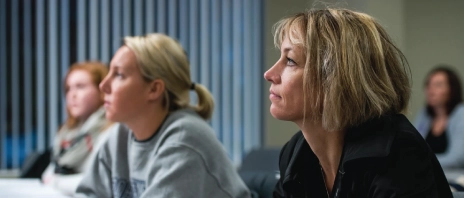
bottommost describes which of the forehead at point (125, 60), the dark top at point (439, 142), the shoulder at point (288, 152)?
the dark top at point (439, 142)

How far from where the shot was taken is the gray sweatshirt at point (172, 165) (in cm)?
209

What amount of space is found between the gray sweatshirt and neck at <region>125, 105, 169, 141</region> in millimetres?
26

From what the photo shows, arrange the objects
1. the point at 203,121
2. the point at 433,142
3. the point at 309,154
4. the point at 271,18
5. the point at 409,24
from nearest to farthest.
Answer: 1. the point at 309,154
2. the point at 203,121
3. the point at 433,142
4. the point at 271,18
5. the point at 409,24

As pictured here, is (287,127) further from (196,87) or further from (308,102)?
(308,102)

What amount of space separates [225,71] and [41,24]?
4.26ft

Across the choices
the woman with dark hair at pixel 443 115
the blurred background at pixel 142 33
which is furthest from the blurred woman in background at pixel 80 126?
the woman with dark hair at pixel 443 115

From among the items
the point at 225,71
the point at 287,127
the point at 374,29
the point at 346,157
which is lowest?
the point at 287,127

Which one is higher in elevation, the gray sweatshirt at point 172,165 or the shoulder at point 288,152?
the shoulder at point 288,152

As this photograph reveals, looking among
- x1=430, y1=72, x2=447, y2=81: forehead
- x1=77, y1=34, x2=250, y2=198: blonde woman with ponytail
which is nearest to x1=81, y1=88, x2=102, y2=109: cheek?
x1=77, y1=34, x2=250, y2=198: blonde woman with ponytail

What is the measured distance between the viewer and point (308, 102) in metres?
1.54

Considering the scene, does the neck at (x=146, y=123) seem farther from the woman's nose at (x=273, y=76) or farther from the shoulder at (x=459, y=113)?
the shoulder at (x=459, y=113)

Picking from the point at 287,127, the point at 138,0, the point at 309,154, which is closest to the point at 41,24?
the point at 138,0

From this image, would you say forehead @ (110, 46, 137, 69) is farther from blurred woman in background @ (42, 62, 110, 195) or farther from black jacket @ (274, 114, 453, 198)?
black jacket @ (274, 114, 453, 198)

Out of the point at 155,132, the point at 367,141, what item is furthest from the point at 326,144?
the point at 155,132
